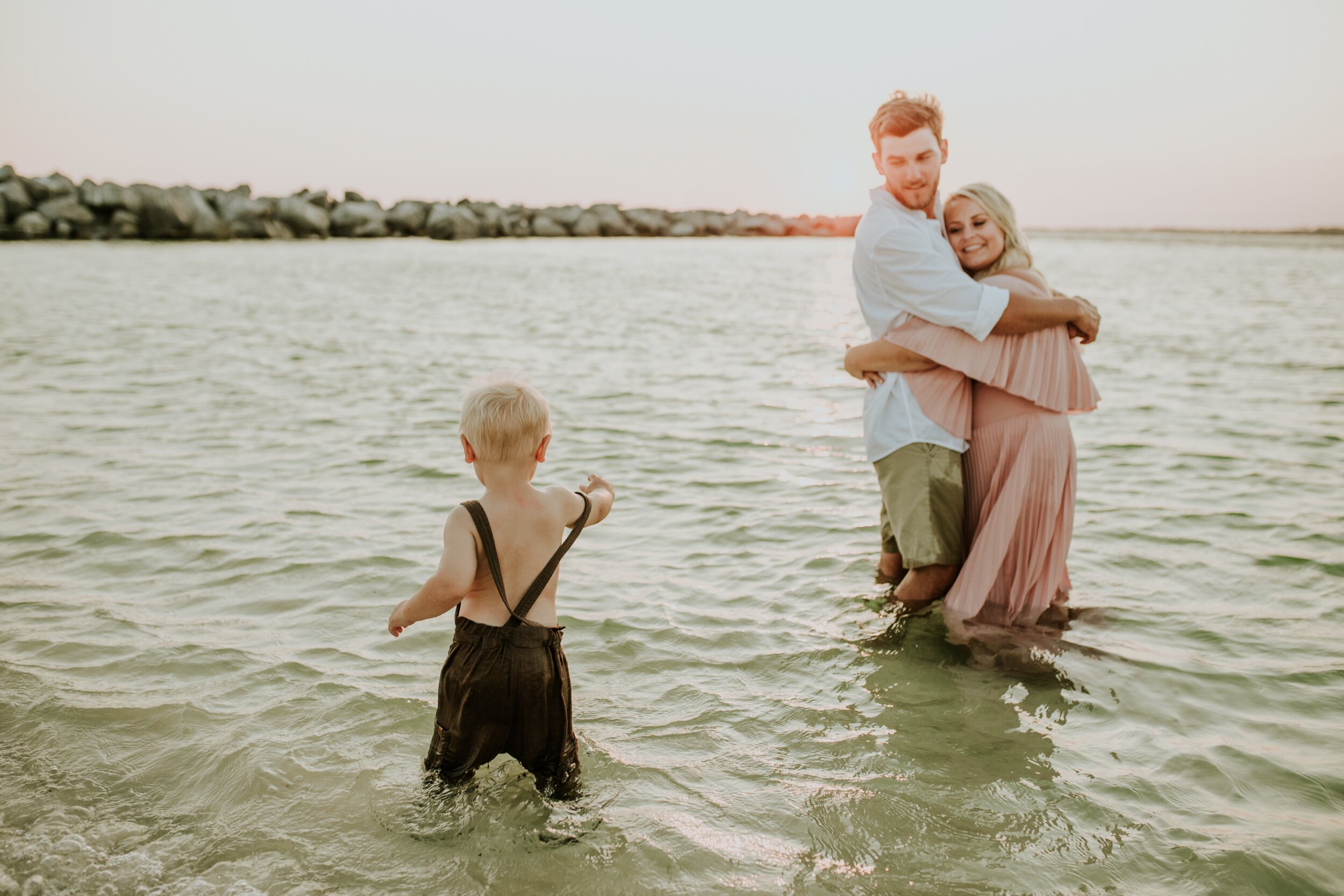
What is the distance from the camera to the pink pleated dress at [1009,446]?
155 inches

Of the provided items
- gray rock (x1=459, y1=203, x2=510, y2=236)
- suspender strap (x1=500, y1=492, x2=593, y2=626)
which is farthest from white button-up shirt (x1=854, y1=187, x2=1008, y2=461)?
gray rock (x1=459, y1=203, x2=510, y2=236)

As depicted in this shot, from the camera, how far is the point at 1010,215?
4.02 m

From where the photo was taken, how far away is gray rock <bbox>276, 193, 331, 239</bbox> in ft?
143

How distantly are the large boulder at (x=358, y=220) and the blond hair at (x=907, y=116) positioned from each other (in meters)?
46.5

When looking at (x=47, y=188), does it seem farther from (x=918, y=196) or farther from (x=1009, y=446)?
(x=1009, y=446)

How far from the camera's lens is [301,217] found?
4366 cm

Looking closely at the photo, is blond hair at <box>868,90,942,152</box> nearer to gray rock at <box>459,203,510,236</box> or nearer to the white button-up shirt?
the white button-up shirt

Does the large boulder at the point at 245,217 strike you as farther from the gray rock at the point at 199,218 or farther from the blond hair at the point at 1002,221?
the blond hair at the point at 1002,221

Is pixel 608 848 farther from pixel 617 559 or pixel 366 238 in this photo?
pixel 366 238

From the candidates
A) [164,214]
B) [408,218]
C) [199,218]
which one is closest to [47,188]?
[164,214]

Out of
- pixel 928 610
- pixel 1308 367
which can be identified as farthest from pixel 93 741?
pixel 1308 367

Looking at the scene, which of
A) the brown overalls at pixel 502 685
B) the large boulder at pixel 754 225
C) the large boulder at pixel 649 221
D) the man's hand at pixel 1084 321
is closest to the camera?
the brown overalls at pixel 502 685

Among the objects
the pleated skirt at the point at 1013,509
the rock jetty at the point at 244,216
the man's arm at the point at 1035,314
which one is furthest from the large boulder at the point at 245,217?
the man's arm at the point at 1035,314

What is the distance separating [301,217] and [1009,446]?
44.8 meters
